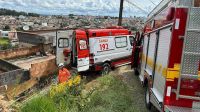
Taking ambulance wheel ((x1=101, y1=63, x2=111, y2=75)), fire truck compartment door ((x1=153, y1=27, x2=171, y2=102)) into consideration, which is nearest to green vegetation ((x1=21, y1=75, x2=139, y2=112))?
fire truck compartment door ((x1=153, y1=27, x2=171, y2=102))

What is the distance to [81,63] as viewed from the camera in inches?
688

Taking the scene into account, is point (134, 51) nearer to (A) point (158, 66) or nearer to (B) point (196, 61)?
(A) point (158, 66)

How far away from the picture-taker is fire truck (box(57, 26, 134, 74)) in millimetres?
17375

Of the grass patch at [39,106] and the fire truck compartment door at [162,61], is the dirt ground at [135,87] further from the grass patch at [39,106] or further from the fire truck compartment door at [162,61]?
the grass patch at [39,106]


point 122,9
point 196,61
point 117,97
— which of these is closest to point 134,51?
point 117,97

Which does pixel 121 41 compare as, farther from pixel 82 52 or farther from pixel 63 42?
pixel 63 42

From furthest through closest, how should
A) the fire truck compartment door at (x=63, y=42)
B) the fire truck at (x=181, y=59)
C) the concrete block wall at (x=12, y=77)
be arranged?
1. the concrete block wall at (x=12, y=77)
2. the fire truck compartment door at (x=63, y=42)
3. the fire truck at (x=181, y=59)

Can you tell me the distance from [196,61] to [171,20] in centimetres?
118

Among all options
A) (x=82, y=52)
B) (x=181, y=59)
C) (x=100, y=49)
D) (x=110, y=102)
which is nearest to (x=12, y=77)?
(x=82, y=52)

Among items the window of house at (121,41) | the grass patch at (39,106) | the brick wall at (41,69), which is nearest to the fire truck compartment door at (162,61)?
the grass patch at (39,106)

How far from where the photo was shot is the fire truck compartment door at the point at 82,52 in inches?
677

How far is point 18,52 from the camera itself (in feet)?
117

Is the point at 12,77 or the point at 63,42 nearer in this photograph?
the point at 63,42

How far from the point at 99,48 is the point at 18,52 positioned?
19.5 meters
